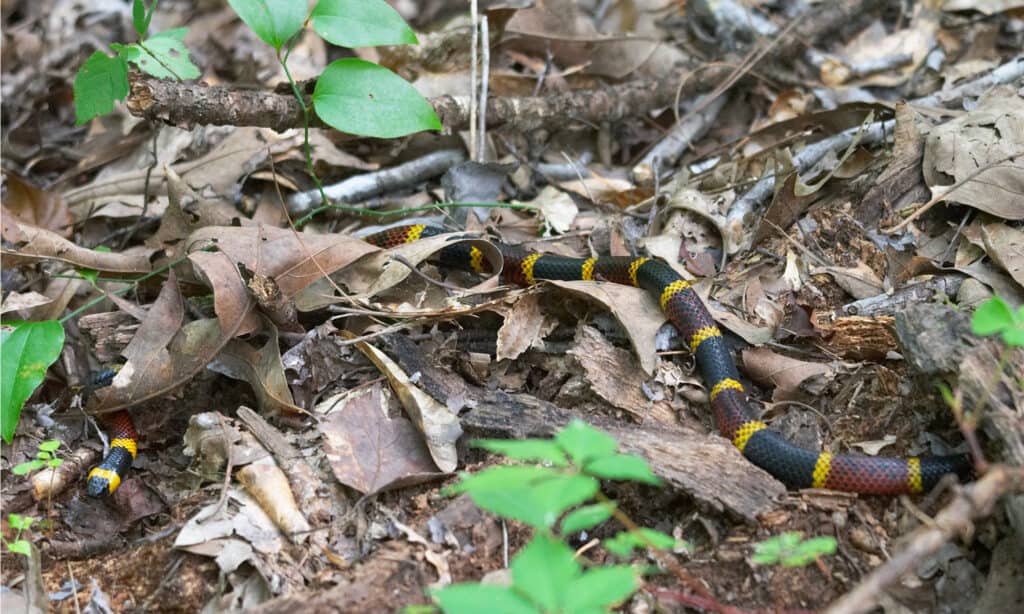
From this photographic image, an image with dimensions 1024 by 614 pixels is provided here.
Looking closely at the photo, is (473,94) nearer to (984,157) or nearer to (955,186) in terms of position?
(955,186)

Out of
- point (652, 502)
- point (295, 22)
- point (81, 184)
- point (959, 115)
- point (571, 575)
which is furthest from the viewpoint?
point (81, 184)

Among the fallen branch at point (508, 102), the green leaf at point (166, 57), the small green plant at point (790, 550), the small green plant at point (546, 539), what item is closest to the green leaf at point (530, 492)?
the small green plant at point (546, 539)

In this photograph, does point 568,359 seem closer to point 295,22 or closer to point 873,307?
point 873,307

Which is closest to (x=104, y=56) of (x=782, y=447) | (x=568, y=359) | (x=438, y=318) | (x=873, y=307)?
(x=438, y=318)

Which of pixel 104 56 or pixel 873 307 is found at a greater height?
pixel 104 56

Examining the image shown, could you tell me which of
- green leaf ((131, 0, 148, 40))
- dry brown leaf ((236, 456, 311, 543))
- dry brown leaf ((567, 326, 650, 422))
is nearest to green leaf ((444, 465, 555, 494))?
dry brown leaf ((236, 456, 311, 543))

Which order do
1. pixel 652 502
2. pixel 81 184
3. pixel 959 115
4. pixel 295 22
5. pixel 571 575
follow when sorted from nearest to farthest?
pixel 571 575 < pixel 652 502 < pixel 295 22 < pixel 959 115 < pixel 81 184

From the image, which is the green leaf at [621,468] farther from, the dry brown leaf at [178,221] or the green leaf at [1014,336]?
the dry brown leaf at [178,221]
